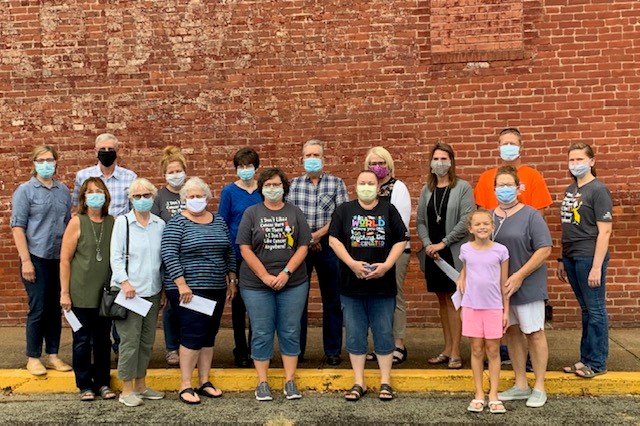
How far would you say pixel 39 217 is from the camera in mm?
6102

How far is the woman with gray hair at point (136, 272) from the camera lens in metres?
5.46

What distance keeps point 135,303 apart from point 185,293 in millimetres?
412

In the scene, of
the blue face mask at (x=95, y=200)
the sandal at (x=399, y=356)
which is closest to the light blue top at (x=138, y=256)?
the blue face mask at (x=95, y=200)

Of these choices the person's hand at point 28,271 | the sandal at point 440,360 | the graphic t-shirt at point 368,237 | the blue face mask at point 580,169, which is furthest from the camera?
the sandal at point 440,360

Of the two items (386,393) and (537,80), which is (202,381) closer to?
(386,393)

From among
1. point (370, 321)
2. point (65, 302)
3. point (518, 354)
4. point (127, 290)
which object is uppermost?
point (127, 290)

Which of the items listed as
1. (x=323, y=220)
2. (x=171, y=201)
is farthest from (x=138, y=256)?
(x=323, y=220)

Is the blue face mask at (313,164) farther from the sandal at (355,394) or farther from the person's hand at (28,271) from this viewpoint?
the person's hand at (28,271)

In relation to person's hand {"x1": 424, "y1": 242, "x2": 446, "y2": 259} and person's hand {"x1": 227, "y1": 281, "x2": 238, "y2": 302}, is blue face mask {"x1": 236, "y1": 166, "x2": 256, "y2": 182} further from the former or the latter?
person's hand {"x1": 424, "y1": 242, "x2": 446, "y2": 259}

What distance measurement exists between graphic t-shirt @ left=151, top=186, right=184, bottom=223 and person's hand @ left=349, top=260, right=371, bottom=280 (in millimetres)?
1692

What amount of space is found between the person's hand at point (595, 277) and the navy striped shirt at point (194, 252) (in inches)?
118

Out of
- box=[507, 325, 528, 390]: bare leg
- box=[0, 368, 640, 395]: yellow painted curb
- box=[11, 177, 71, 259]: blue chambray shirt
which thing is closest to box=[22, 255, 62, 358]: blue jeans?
box=[11, 177, 71, 259]: blue chambray shirt

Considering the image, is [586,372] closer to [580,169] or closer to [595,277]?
[595,277]

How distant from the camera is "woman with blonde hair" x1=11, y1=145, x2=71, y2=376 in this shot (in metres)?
6.05
